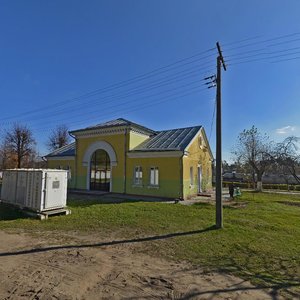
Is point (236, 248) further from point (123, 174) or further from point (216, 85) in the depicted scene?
point (123, 174)

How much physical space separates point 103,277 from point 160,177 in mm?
14042

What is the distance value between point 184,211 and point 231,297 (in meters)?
8.59

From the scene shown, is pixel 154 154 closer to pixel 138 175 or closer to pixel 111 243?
pixel 138 175

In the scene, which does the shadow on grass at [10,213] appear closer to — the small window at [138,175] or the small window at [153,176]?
the small window at [138,175]

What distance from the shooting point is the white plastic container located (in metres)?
11.0

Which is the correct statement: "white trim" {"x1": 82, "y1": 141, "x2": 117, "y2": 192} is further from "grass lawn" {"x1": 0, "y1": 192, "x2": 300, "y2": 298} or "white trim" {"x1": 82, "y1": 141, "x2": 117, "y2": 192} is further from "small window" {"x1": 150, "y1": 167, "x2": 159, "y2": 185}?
"grass lawn" {"x1": 0, "y1": 192, "x2": 300, "y2": 298}

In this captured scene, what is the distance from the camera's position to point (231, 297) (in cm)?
436

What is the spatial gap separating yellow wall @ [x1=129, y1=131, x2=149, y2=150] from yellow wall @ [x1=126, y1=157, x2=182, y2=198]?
1.34 m

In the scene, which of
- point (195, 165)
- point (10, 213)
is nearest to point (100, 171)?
point (195, 165)

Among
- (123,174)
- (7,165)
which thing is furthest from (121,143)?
(7,165)

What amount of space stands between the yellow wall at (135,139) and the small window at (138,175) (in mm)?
1874

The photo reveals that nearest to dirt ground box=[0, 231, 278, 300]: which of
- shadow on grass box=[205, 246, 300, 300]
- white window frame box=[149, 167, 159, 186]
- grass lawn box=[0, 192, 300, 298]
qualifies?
shadow on grass box=[205, 246, 300, 300]

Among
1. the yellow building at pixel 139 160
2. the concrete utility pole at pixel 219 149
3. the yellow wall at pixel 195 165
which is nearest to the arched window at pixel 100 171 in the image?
the yellow building at pixel 139 160

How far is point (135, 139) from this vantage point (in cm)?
2130
